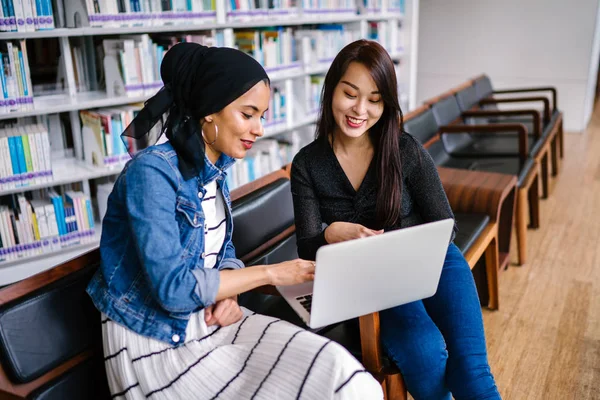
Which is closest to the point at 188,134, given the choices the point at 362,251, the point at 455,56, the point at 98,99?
the point at 362,251

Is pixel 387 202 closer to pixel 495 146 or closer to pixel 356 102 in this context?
pixel 356 102

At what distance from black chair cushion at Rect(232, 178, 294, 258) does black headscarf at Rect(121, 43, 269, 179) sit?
447mm

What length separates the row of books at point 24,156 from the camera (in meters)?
2.66

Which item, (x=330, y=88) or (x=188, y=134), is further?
(x=330, y=88)

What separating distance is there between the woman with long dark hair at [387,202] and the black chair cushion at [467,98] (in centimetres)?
241

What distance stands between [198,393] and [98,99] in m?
2.18

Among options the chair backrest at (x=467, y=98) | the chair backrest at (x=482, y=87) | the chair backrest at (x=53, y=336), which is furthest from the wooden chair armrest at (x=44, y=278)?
the chair backrest at (x=482, y=87)

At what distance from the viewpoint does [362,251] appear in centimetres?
109

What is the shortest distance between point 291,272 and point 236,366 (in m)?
0.24

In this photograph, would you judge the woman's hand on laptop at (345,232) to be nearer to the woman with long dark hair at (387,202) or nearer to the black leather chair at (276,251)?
the woman with long dark hair at (387,202)

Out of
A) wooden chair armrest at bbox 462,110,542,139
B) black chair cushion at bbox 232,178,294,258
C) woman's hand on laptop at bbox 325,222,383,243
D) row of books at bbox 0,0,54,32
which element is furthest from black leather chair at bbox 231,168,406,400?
wooden chair armrest at bbox 462,110,542,139

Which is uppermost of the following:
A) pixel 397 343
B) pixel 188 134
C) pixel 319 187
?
pixel 188 134

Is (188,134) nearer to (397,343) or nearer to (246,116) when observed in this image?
(246,116)

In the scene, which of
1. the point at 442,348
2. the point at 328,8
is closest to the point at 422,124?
the point at 328,8
